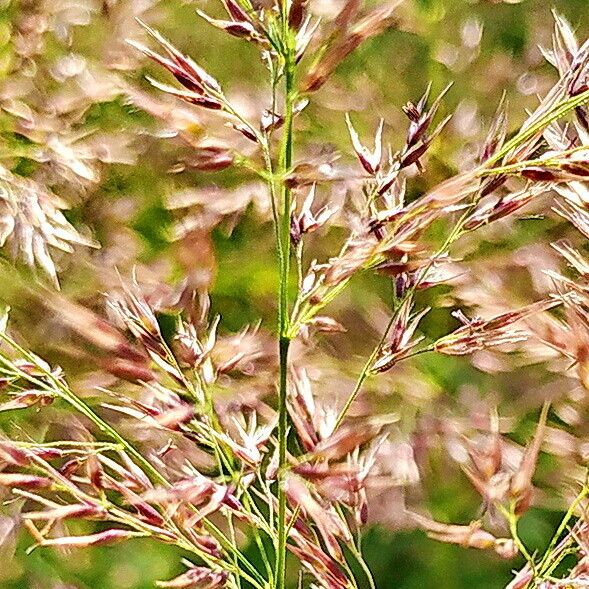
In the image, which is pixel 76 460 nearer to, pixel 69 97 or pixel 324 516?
pixel 324 516

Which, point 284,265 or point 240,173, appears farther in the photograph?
point 240,173

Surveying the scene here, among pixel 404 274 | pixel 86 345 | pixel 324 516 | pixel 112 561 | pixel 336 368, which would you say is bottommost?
pixel 112 561

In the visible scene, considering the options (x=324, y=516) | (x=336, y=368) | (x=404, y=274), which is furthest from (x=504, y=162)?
(x=336, y=368)

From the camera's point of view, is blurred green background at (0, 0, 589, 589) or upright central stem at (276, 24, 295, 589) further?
blurred green background at (0, 0, 589, 589)

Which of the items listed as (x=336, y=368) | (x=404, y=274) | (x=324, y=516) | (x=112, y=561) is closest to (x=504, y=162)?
(x=404, y=274)

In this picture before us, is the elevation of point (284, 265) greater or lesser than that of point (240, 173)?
greater

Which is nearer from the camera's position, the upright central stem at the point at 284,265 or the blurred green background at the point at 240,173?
the upright central stem at the point at 284,265

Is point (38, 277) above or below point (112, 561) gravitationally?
above

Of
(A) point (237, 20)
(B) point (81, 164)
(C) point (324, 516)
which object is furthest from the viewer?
(B) point (81, 164)

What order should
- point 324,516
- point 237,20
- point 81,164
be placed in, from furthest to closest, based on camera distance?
point 81,164 → point 324,516 → point 237,20

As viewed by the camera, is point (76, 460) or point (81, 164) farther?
point (81, 164)
